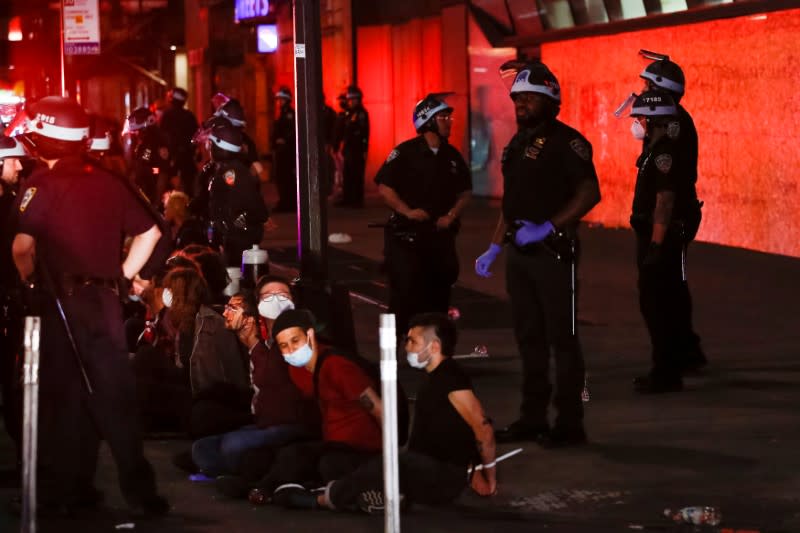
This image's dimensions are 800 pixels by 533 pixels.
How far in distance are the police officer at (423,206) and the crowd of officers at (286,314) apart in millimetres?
13

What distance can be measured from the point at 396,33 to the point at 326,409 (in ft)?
78.2

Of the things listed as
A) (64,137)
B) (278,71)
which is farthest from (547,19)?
(64,137)

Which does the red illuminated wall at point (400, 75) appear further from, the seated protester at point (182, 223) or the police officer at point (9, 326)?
A: the police officer at point (9, 326)

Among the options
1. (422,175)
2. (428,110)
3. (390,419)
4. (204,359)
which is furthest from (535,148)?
(390,419)

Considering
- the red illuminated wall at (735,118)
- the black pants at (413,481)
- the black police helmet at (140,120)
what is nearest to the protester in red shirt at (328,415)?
the black pants at (413,481)

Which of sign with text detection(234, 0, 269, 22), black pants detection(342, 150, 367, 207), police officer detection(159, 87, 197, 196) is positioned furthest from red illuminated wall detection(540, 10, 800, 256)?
sign with text detection(234, 0, 269, 22)

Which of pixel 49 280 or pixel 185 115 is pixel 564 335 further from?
pixel 185 115

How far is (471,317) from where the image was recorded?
14.0 m

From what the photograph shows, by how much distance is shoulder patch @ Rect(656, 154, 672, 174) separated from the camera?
10.2m

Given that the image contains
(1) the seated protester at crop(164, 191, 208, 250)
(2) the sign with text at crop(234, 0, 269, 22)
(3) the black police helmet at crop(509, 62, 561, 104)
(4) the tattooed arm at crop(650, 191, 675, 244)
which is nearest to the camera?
(3) the black police helmet at crop(509, 62, 561, 104)

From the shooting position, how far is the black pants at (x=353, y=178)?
2606cm

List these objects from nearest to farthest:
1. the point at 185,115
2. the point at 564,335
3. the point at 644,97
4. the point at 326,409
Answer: the point at 326,409 < the point at 564,335 < the point at 644,97 < the point at 185,115

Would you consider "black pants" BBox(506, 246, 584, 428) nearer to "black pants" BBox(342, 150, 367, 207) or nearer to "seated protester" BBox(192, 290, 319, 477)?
"seated protester" BBox(192, 290, 319, 477)

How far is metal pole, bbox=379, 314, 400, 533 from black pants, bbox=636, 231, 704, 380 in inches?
174
